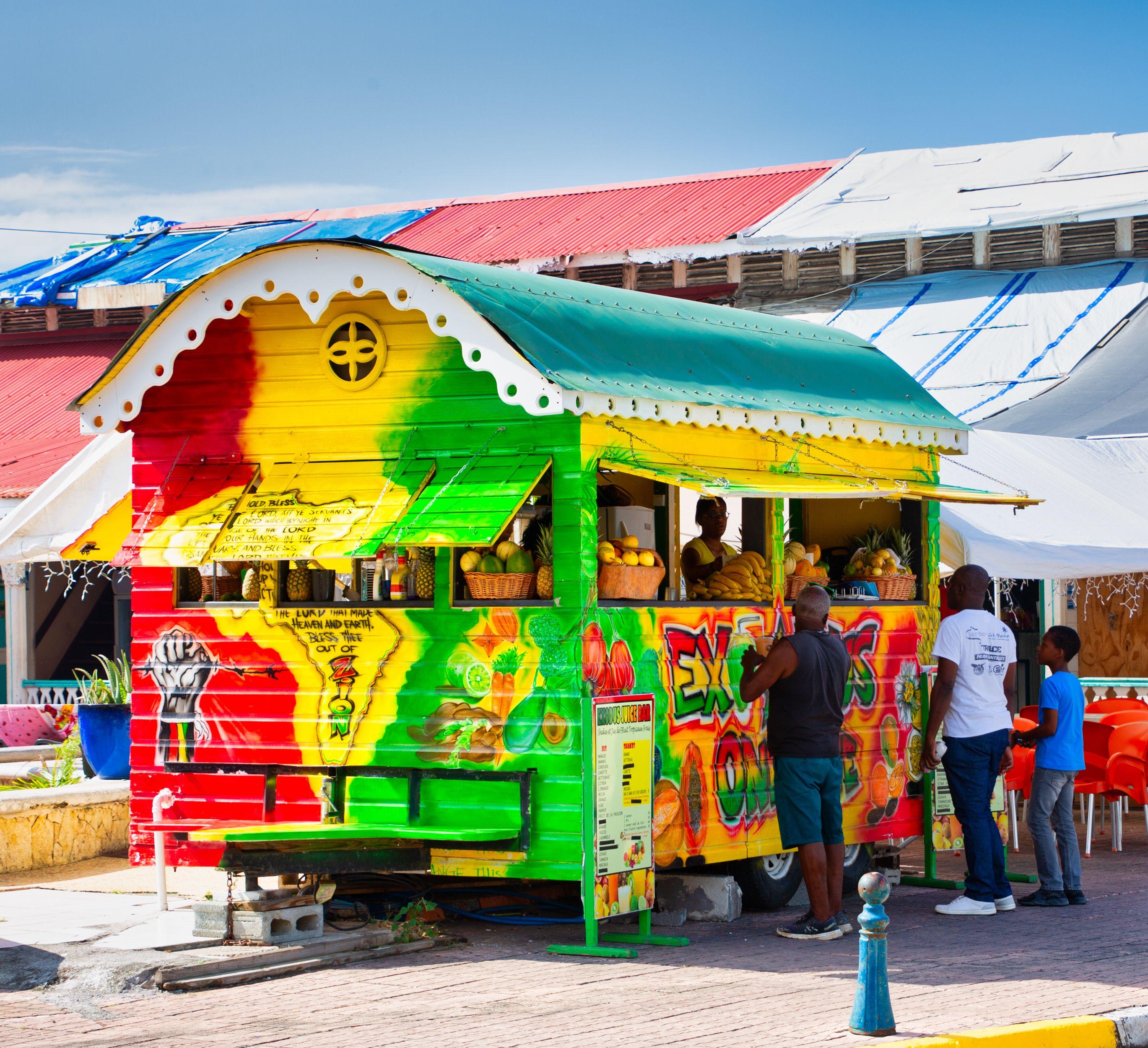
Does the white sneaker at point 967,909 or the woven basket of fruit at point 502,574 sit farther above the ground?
the woven basket of fruit at point 502,574

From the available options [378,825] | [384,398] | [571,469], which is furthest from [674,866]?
[384,398]

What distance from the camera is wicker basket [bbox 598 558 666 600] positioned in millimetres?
9414

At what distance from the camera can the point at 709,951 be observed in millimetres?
9008

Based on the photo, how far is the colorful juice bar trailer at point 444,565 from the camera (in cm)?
903

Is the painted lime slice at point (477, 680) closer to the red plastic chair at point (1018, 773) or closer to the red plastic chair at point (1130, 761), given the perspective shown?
the red plastic chair at point (1018, 773)

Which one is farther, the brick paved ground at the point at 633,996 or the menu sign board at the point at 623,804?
the menu sign board at the point at 623,804

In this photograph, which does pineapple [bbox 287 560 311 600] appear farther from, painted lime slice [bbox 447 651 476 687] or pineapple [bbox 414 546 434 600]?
painted lime slice [bbox 447 651 476 687]

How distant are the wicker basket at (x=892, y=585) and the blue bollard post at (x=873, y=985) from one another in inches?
191

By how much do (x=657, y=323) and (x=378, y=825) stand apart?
335 centimetres

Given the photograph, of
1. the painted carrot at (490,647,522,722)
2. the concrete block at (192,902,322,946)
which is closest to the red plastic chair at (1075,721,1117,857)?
the painted carrot at (490,647,522,722)

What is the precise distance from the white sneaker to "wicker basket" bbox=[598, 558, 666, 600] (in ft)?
8.91

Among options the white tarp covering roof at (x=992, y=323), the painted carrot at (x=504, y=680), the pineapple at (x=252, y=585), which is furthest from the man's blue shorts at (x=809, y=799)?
the white tarp covering roof at (x=992, y=323)

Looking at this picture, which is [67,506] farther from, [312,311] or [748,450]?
[748,450]

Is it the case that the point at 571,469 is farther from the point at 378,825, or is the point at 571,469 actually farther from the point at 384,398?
the point at 378,825
